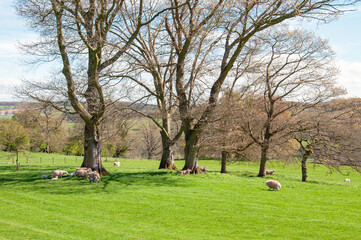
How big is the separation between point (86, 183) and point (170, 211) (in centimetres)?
757

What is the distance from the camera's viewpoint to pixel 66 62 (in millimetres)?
19891

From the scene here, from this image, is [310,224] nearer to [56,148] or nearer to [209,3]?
[209,3]

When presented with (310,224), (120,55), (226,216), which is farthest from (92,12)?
(310,224)

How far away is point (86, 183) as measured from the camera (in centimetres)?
1808

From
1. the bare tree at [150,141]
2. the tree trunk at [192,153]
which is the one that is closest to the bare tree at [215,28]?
the tree trunk at [192,153]

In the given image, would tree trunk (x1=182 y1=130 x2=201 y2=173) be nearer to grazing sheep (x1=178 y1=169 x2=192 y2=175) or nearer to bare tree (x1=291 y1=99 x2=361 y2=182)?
grazing sheep (x1=178 y1=169 x2=192 y2=175)

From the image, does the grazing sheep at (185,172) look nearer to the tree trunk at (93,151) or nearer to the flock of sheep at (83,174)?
the tree trunk at (93,151)

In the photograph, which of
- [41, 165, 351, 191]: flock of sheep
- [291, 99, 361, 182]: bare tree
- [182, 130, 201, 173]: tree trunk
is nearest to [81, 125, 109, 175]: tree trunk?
[41, 165, 351, 191]: flock of sheep

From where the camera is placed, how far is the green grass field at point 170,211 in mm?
9750

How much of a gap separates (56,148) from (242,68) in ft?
147

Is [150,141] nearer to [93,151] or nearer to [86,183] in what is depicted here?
[93,151]

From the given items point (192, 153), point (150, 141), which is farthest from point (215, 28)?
point (150, 141)

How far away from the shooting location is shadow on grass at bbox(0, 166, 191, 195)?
16.5 meters

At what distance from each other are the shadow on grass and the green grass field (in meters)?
0.05
